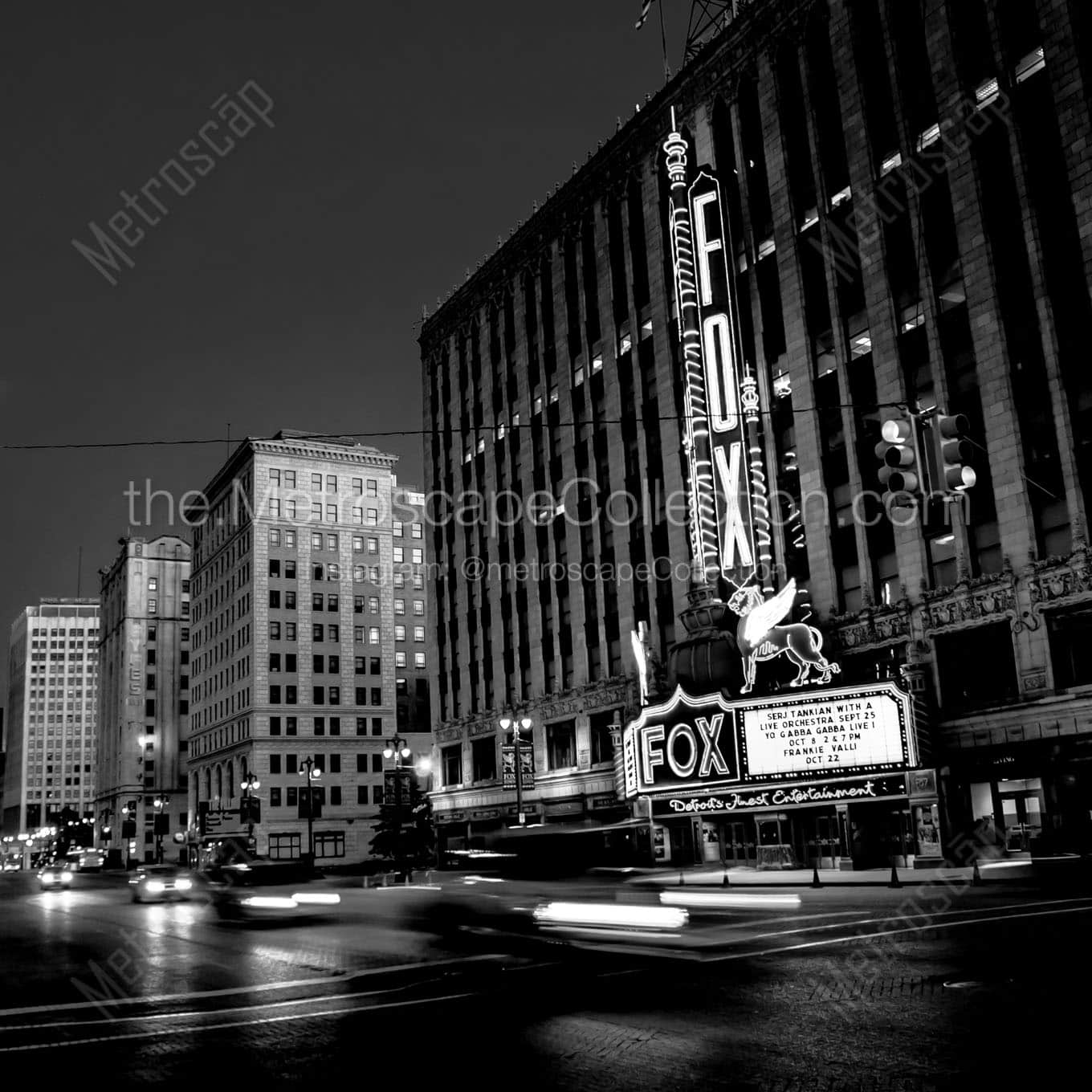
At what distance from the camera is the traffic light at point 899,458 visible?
14102 millimetres

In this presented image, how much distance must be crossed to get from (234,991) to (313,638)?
10619 cm

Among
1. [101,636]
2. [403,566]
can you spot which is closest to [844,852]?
[403,566]

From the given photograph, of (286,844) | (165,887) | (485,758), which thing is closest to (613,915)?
(165,887)

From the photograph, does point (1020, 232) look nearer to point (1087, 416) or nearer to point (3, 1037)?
point (1087, 416)

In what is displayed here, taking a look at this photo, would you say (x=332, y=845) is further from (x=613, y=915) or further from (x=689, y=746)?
(x=613, y=915)

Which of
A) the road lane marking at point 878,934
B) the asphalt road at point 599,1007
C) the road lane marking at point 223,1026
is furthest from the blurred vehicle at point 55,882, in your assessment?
the road lane marking at point 223,1026

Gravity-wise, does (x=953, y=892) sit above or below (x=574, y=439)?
below

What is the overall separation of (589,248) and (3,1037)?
57887 mm

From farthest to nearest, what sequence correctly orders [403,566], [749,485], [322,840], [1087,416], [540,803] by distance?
[403,566] < [322,840] < [540,803] < [749,485] < [1087,416]

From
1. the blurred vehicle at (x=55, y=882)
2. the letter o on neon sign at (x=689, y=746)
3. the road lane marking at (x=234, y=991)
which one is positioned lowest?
the blurred vehicle at (x=55, y=882)

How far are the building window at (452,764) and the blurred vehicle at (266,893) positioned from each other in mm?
40982

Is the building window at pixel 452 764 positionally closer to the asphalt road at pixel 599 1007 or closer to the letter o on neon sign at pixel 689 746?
the letter o on neon sign at pixel 689 746

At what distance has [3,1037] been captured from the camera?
→ 1318cm

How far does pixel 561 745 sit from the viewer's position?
2552 inches
